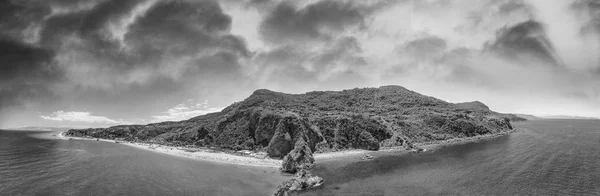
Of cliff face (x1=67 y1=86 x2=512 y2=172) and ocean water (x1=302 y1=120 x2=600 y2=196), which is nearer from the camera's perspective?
ocean water (x1=302 y1=120 x2=600 y2=196)

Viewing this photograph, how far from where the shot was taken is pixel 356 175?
185 ft

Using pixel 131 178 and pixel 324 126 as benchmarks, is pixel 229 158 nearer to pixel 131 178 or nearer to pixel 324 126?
pixel 131 178

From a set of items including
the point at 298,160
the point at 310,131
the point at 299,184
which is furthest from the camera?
the point at 310,131

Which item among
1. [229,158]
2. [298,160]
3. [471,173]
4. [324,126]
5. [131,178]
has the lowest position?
[471,173]

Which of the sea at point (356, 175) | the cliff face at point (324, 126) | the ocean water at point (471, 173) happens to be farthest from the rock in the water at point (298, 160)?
the ocean water at point (471, 173)

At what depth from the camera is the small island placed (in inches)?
3135

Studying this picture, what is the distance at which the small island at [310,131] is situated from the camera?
3135 inches

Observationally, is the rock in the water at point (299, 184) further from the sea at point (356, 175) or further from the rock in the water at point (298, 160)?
the rock in the water at point (298, 160)

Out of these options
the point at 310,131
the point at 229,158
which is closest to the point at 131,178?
the point at 229,158

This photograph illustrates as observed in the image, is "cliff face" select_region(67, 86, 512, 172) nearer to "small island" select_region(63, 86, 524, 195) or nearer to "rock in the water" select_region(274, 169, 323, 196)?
"small island" select_region(63, 86, 524, 195)

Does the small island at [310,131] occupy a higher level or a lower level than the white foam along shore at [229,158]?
higher

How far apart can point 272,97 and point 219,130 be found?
3860 cm

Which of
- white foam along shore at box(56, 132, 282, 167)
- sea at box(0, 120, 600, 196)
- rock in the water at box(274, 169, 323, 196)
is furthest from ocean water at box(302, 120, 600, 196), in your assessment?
white foam along shore at box(56, 132, 282, 167)

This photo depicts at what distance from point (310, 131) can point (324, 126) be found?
10.5 metres
